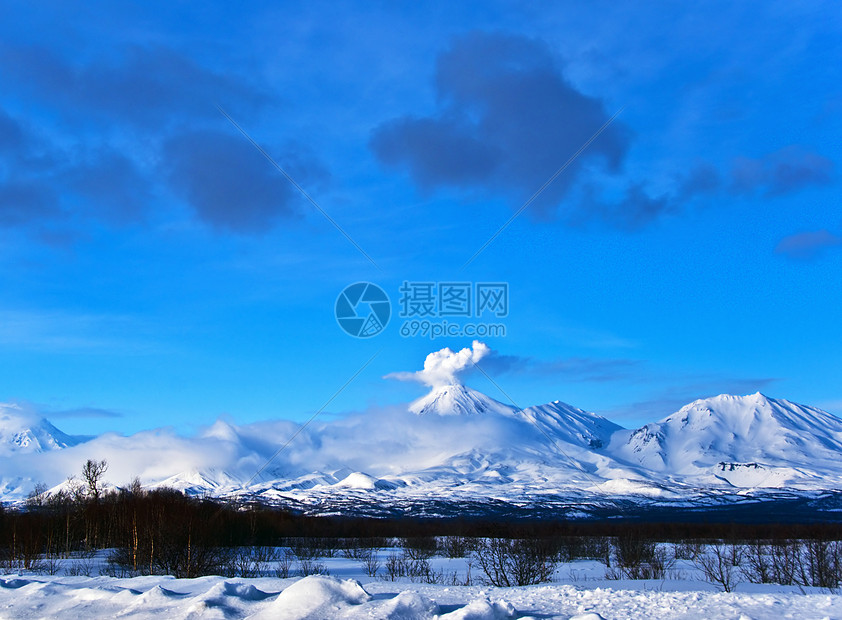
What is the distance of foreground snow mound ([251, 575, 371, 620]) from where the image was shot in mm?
16062

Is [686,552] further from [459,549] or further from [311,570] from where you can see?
[311,570]

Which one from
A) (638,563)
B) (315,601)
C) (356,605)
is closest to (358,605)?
(356,605)

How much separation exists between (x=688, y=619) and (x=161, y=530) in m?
32.5

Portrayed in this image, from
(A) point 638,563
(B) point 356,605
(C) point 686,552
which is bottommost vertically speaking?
(C) point 686,552

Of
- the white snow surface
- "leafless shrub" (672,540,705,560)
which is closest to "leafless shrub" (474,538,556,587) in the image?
the white snow surface

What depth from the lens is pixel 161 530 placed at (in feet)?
131

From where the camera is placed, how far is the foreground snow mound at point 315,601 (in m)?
16.1

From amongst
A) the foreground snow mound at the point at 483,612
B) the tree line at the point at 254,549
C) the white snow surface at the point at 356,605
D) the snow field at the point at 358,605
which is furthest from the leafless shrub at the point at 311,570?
the foreground snow mound at the point at 483,612

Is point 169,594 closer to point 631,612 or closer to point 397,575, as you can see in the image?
point 631,612

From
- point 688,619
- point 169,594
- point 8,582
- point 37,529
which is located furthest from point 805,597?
point 37,529

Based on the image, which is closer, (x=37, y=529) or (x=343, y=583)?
(x=343, y=583)

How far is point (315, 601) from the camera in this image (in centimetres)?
1664

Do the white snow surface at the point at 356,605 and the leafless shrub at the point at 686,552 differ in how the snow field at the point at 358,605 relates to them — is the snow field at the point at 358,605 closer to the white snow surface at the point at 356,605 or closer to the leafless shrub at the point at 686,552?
the white snow surface at the point at 356,605

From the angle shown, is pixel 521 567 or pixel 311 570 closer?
pixel 521 567
